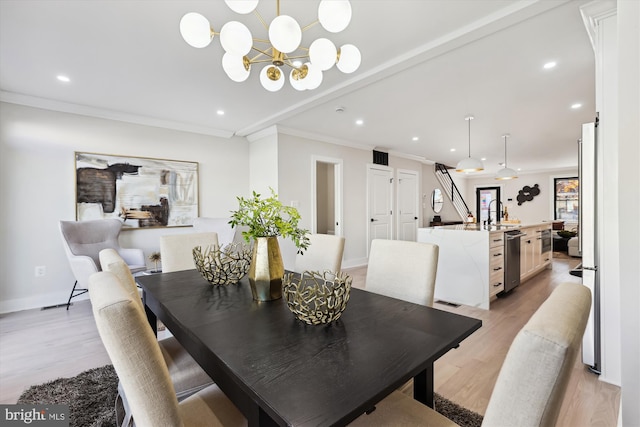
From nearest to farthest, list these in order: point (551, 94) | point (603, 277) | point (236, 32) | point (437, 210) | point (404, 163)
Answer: point (236, 32), point (603, 277), point (551, 94), point (404, 163), point (437, 210)

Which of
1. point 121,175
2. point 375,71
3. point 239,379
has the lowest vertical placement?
point 239,379

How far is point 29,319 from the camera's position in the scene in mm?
3066

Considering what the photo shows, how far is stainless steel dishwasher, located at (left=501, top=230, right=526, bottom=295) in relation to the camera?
358 centimetres

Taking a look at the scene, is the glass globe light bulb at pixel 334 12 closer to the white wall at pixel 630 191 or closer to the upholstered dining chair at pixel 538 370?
the white wall at pixel 630 191

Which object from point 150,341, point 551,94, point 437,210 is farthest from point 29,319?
point 437,210

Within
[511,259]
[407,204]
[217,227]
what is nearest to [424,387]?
[511,259]

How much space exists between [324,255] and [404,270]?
0.61 meters

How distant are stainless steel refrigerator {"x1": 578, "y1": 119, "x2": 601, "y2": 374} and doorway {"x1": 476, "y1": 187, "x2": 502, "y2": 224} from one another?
30.3 ft

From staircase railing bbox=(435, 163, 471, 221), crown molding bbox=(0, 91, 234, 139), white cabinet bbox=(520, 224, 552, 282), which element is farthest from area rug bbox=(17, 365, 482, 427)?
staircase railing bbox=(435, 163, 471, 221)

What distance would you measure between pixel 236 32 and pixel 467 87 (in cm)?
262

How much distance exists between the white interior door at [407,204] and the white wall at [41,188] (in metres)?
5.06

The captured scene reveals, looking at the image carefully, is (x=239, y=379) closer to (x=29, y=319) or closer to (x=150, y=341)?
(x=150, y=341)

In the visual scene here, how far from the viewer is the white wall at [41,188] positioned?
3271 mm

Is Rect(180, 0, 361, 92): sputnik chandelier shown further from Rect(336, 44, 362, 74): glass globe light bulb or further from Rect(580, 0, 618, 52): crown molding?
Rect(580, 0, 618, 52): crown molding
